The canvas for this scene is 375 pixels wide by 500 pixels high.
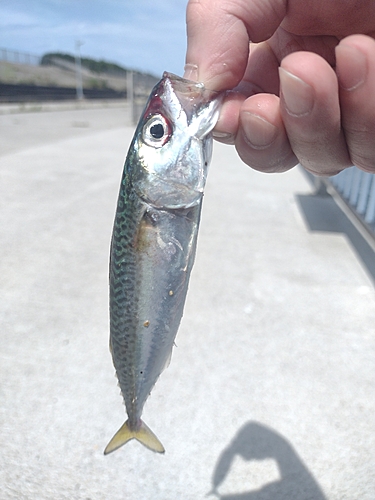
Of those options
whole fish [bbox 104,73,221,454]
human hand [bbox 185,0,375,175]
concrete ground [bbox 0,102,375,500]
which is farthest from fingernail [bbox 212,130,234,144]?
concrete ground [bbox 0,102,375,500]

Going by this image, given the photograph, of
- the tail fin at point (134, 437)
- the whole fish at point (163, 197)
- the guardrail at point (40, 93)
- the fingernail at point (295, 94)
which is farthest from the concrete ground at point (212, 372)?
the guardrail at point (40, 93)

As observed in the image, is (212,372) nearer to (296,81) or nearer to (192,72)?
(192,72)

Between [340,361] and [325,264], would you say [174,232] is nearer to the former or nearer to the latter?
[340,361]

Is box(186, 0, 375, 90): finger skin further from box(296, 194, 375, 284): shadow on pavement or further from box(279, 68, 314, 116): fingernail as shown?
box(296, 194, 375, 284): shadow on pavement

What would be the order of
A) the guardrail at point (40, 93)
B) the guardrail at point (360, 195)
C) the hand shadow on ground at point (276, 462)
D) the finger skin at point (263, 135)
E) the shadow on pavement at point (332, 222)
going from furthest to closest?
the guardrail at point (40, 93) → the shadow on pavement at point (332, 222) → the guardrail at point (360, 195) → the hand shadow on ground at point (276, 462) → the finger skin at point (263, 135)

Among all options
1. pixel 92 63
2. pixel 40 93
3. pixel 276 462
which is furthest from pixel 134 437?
pixel 92 63

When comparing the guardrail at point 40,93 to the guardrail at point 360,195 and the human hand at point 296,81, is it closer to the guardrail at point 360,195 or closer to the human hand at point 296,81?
the guardrail at point 360,195
